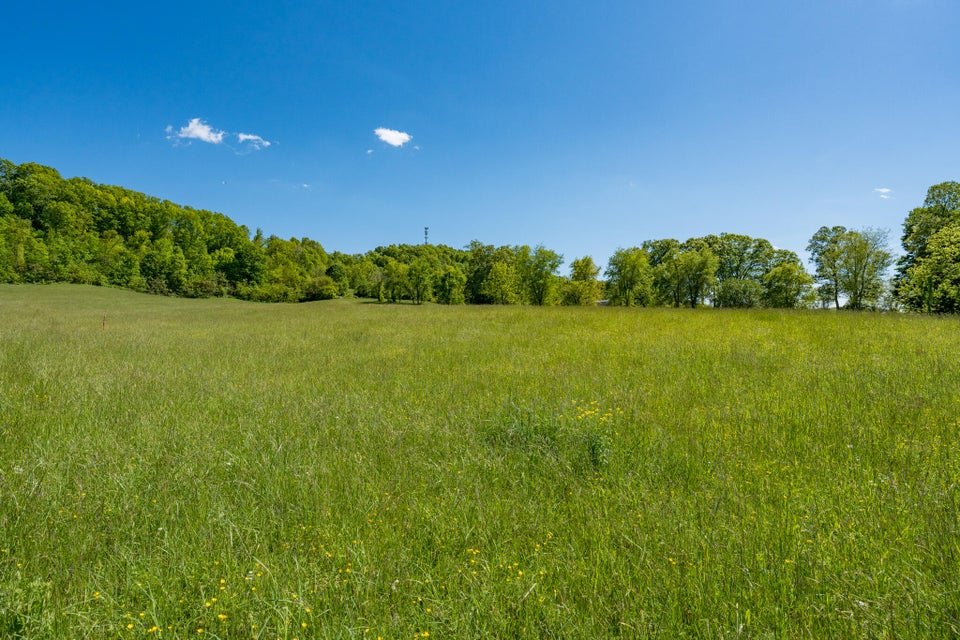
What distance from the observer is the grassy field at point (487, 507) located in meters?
1.88

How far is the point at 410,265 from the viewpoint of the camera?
65.6 m

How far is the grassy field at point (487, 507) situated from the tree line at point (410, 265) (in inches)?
1637

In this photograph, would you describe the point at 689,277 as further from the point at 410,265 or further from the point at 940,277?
the point at 410,265

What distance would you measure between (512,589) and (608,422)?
8.55 ft

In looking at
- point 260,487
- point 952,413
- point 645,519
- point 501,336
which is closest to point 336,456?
point 260,487

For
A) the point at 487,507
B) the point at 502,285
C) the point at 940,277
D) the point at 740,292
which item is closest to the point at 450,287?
the point at 502,285

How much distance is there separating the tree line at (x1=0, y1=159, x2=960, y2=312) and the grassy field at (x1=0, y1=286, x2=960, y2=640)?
41.6 metres

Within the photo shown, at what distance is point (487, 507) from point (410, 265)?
65.2 metres

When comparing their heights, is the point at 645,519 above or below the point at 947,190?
below

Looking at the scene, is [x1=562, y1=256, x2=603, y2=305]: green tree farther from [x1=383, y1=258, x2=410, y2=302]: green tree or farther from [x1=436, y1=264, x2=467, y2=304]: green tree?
[x1=383, y1=258, x2=410, y2=302]: green tree

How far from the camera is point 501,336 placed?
11.5 metres

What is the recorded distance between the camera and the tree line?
135 feet

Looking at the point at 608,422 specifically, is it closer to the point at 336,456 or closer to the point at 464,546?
the point at 464,546

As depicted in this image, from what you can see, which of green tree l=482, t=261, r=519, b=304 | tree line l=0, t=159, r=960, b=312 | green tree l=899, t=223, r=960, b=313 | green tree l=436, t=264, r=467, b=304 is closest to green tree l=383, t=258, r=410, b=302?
tree line l=0, t=159, r=960, b=312
